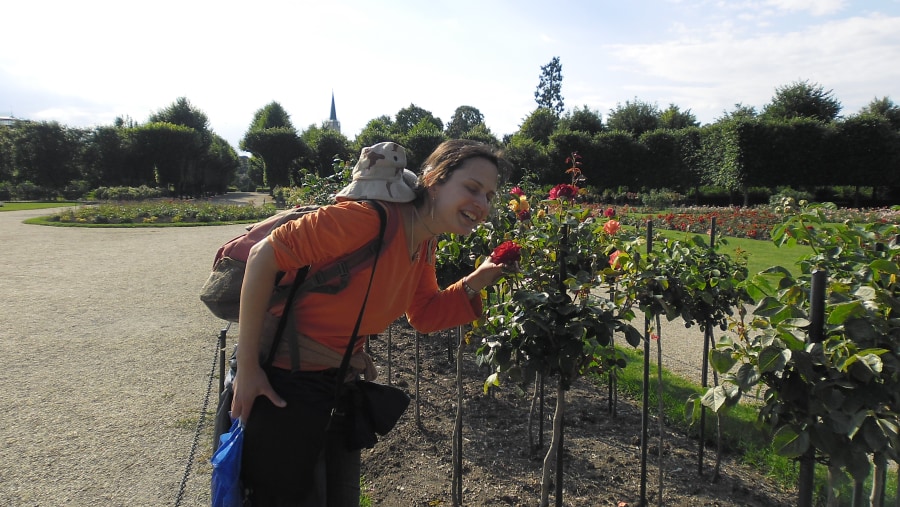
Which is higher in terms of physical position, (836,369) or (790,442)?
(836,369)

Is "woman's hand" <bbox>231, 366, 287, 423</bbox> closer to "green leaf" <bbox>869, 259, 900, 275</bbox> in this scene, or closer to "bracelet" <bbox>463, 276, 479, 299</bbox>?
"bracelet" <bbox>463, 276, 479, 299</bbox>

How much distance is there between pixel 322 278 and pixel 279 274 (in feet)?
0.45

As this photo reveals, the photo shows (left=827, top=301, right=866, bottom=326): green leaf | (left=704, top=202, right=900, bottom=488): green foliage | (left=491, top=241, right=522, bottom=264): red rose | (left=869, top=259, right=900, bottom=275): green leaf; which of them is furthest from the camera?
(left=491, top=241, right=522, bottom=264): red rose

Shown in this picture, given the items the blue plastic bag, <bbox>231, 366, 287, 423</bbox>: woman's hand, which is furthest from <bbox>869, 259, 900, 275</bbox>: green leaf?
the blue plastic bag

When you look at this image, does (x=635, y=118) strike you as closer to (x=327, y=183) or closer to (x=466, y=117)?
(x=466, y=117)

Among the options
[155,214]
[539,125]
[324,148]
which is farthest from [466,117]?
[155,214]

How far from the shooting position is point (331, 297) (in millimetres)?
1659

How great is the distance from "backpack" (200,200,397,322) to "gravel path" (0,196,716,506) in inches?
90.9

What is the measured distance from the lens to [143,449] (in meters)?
4.02

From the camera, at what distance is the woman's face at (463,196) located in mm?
1735

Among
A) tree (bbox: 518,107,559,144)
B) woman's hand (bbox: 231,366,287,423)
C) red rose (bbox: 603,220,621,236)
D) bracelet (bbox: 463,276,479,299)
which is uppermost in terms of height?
tree (bbox: 518,107,559,144)

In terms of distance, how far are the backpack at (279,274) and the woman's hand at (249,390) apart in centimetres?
21

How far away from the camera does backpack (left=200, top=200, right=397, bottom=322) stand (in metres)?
1.64

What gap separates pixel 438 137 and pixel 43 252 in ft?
92.7
